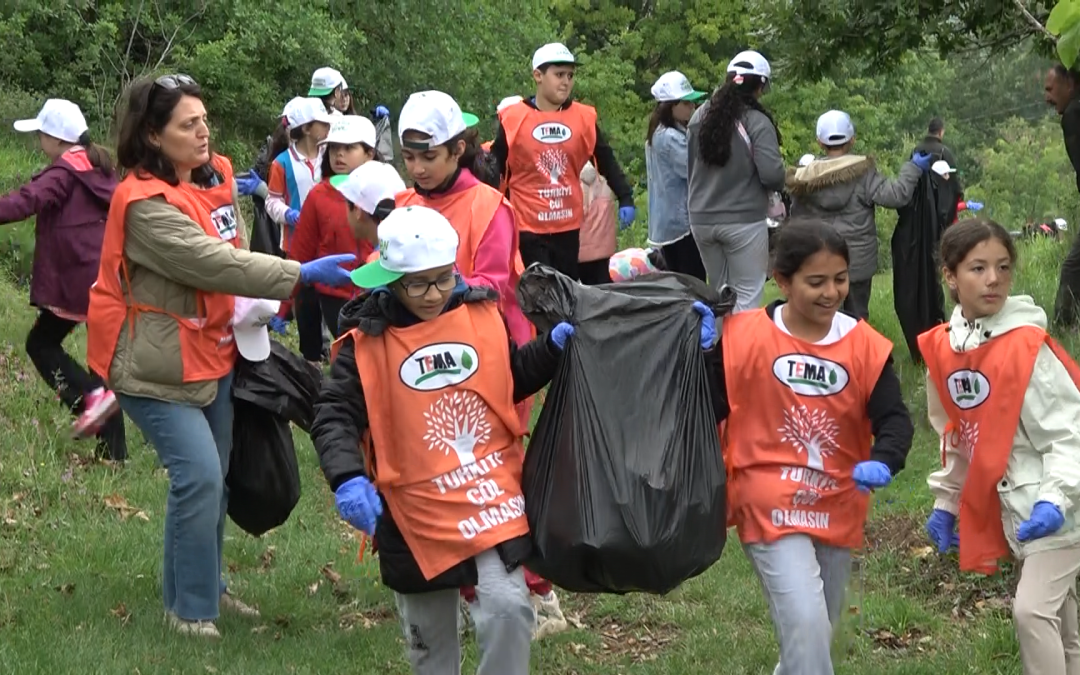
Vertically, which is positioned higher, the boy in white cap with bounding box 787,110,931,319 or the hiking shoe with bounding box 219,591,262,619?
the boy in white cap with bounding box 787,110,931,319

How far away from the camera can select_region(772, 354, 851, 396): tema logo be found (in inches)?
158

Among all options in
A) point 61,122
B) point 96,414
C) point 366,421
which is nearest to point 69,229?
point 61,122

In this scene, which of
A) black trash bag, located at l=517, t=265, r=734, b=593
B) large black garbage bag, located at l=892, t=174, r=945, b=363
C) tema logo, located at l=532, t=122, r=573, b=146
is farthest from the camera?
large black garbage bag, located at l=892, t=174, r=945, b=363

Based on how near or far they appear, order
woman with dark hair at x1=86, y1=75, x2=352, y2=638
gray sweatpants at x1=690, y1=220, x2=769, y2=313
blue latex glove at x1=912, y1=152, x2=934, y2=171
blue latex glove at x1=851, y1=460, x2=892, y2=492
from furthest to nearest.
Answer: blue latex glove at x1=912, y1=152, x2=934, y2=171
gray sweatpants at x1=690, y1=220, x2=769, y2=313
woman with dark hair at x1=86, y1=75, x2=352, y2=638
blue latex glove at x1=851, y1=460, x2=892, y2=492

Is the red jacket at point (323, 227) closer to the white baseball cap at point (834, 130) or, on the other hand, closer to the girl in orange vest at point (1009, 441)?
the girl in orange vest at point (1009, 441)

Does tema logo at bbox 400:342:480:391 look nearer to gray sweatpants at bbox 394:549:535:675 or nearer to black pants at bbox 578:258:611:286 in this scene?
gray sweatpants at bbox 394:549:535:675

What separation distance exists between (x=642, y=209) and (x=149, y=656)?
61.4ft

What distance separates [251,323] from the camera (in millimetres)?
5062

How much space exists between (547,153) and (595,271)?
136 centimetres

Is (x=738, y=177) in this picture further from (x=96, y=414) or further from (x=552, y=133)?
(x=96, y=414)

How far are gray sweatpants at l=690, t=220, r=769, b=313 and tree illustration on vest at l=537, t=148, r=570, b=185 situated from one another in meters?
1.10

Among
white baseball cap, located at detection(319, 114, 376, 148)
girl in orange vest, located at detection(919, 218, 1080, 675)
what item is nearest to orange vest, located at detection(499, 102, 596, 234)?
white baseball cap, located at detection(319, 114, 376, 148)

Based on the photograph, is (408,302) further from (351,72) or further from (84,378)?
(351,72)

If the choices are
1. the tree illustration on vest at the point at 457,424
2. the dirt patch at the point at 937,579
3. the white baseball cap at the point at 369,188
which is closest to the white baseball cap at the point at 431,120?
the white baseball cap at the point at 369,188
